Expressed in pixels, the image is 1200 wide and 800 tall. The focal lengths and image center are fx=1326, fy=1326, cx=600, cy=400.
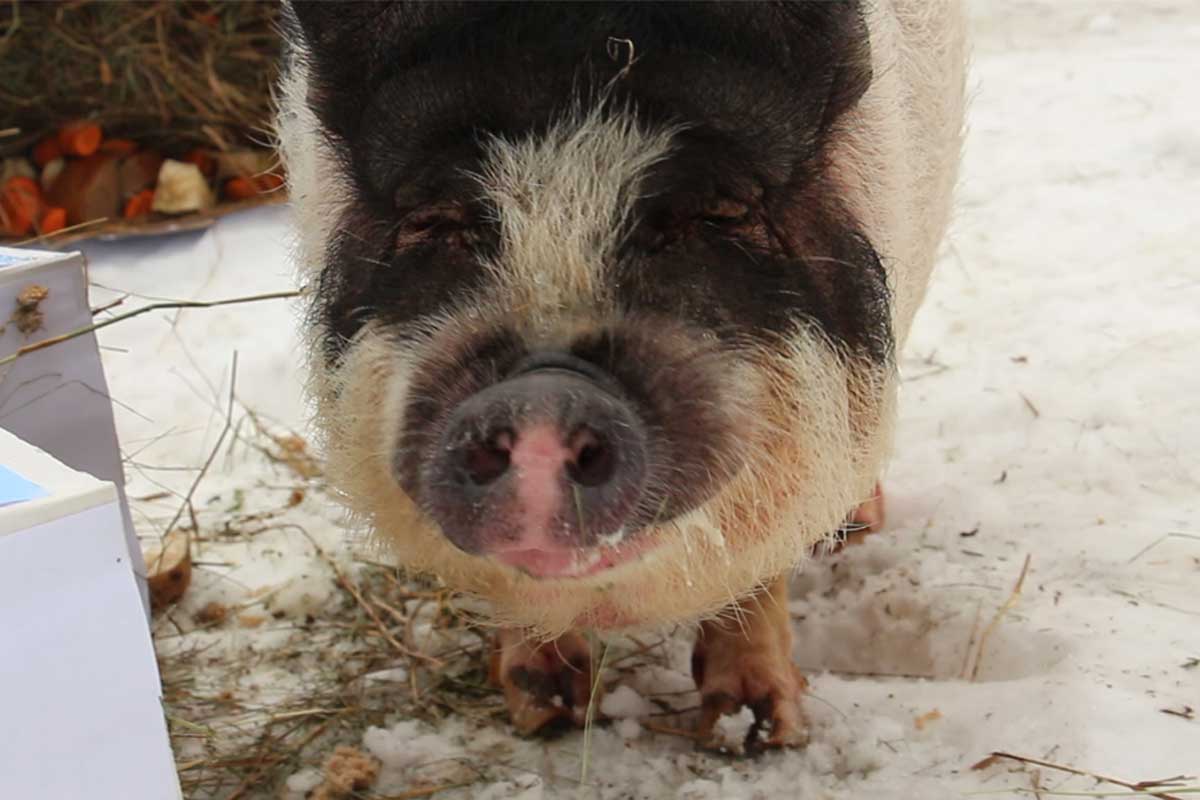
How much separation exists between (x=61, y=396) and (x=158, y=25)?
374 cm

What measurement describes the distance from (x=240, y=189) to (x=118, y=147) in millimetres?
592

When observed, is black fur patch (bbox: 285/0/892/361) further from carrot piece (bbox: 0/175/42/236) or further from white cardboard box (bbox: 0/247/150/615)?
carrot piece (bbox: 0/175/42/236)

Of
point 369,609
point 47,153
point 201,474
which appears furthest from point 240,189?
point 369,609

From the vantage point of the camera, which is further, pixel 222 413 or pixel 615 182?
pixel 222 413

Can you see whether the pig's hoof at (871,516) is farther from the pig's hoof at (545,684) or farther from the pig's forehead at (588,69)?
the pig's forehead at (588,69)

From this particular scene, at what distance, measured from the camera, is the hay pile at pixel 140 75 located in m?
5.86

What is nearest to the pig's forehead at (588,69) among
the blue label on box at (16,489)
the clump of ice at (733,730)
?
the blue label on box at (16,489)

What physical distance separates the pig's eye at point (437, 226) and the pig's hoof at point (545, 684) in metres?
0.96

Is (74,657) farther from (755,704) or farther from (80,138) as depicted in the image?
(80,138)

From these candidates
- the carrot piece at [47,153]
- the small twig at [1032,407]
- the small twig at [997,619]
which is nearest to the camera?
the small twig at [997,619]

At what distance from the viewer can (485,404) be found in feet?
5.63

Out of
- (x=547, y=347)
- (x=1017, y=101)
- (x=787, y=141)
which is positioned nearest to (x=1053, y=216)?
(x=1017, y=101)

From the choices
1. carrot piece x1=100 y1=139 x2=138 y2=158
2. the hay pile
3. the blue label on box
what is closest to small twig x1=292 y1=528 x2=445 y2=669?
the blue label on box

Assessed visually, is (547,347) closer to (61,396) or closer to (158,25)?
(61,396)
